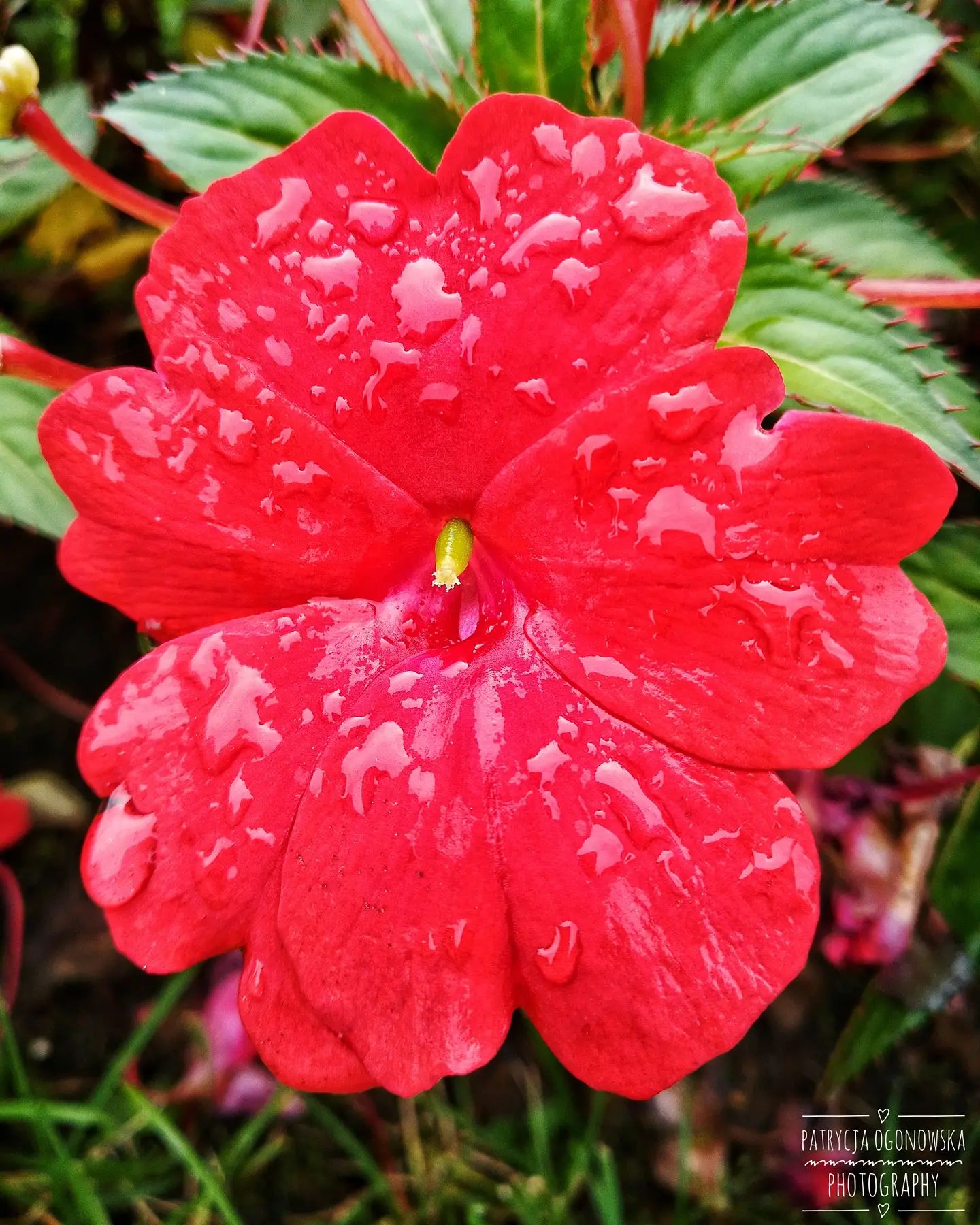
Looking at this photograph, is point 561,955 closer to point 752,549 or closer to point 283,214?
point 752,549

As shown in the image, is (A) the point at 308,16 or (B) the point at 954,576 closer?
(B) the point at 954,576

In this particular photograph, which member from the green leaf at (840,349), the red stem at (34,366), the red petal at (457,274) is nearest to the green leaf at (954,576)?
the green leaf at (840,349)

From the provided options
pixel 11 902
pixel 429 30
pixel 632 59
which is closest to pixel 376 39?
pixel 429 30

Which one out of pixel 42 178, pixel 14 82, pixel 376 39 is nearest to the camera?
pixel 14 82

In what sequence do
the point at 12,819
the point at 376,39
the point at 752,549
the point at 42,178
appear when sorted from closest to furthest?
the point at 752,549 < the point at 376,39 < the point at 42,178 < the point at 12,819

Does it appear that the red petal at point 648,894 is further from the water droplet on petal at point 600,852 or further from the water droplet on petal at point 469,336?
the water droplet on petal at point 469,336
